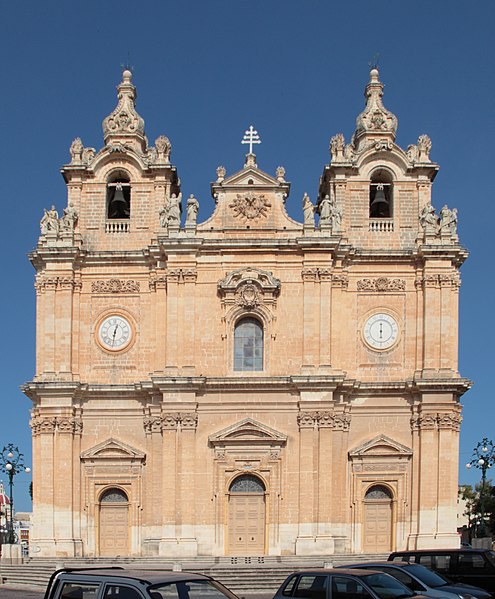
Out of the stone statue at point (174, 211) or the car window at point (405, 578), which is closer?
the car window at point (405, 578)

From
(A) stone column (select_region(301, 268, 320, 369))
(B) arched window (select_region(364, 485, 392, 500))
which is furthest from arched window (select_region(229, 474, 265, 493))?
(A) stone column (select_region(301, 268, 320, 369))

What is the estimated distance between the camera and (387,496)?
37344 millimetres

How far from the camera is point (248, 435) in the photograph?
37.1 metres

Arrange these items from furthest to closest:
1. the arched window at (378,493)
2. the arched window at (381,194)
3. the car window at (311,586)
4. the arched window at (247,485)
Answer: the arched window at (381,194) < the arched window at (378,493) < the arched window at (247,485) < the car window at (311,586)

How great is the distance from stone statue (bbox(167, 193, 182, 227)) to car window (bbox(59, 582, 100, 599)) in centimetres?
2563

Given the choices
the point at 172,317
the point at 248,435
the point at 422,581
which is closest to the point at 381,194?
the point at 172,317

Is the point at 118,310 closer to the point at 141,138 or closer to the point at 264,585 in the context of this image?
the point at 141,138

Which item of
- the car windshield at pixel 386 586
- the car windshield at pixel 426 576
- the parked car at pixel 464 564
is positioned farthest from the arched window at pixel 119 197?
the car windshield at pixel 386 586

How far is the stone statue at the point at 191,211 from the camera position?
38312 millimetres

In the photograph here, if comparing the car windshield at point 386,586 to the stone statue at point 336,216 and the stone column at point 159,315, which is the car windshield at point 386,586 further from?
the stone statue at point 336,216

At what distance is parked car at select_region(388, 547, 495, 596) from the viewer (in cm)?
2370

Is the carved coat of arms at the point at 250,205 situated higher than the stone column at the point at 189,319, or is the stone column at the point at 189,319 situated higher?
the carved coat of arms at the point at 250,205

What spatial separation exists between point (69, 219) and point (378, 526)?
1545cm

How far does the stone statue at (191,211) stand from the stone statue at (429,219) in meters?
8.13
